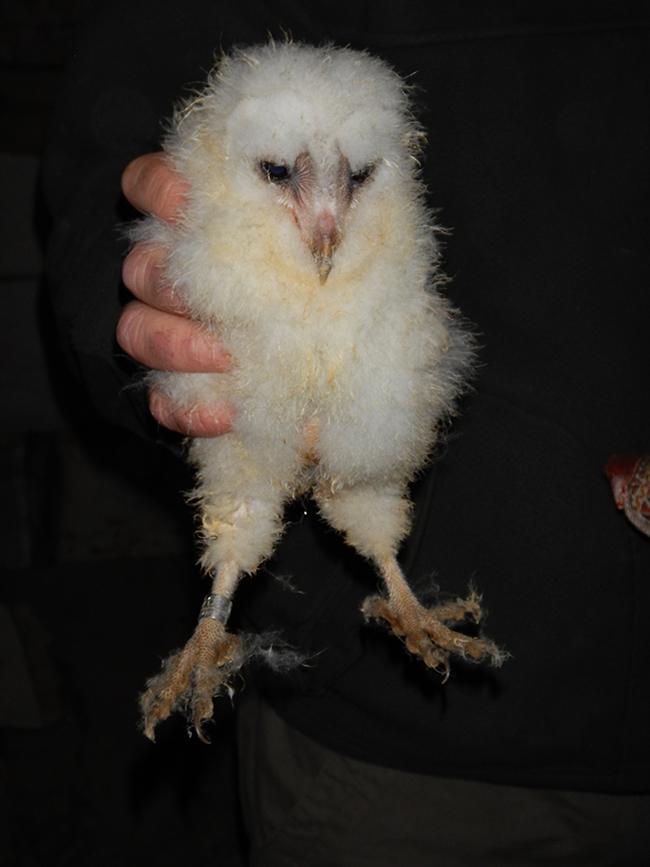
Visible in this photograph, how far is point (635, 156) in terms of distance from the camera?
6.20ft

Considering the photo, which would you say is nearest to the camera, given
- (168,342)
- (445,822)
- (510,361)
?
(168,342)

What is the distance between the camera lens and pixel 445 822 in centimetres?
202

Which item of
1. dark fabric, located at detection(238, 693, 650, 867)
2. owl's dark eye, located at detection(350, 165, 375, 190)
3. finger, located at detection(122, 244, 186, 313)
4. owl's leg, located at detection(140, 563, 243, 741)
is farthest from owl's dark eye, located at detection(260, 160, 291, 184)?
dark fabric, located at detection(238, 693, 650, 867)

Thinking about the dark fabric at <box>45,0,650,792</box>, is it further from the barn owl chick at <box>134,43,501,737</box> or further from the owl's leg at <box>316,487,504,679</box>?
the barn owl chick at <box>134,43,501,737</box>

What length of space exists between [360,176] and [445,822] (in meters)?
1.52

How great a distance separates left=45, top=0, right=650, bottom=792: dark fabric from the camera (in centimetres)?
183

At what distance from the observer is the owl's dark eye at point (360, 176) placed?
1.33 meters

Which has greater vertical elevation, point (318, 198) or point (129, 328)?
point (318, 198)

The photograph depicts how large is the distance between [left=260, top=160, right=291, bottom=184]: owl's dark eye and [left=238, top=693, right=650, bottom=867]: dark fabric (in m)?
1.36

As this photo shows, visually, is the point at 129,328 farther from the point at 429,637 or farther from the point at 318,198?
the point at 429,637

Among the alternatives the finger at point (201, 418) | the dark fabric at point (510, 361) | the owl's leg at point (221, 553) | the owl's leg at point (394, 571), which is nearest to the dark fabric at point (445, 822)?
the dark fabric at point (510, 361)

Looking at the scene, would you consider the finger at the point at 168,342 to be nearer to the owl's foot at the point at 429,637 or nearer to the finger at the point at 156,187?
the finger at the point at 156,187

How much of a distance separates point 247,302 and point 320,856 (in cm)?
142

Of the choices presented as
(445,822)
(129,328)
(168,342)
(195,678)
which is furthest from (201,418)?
(445,822)
